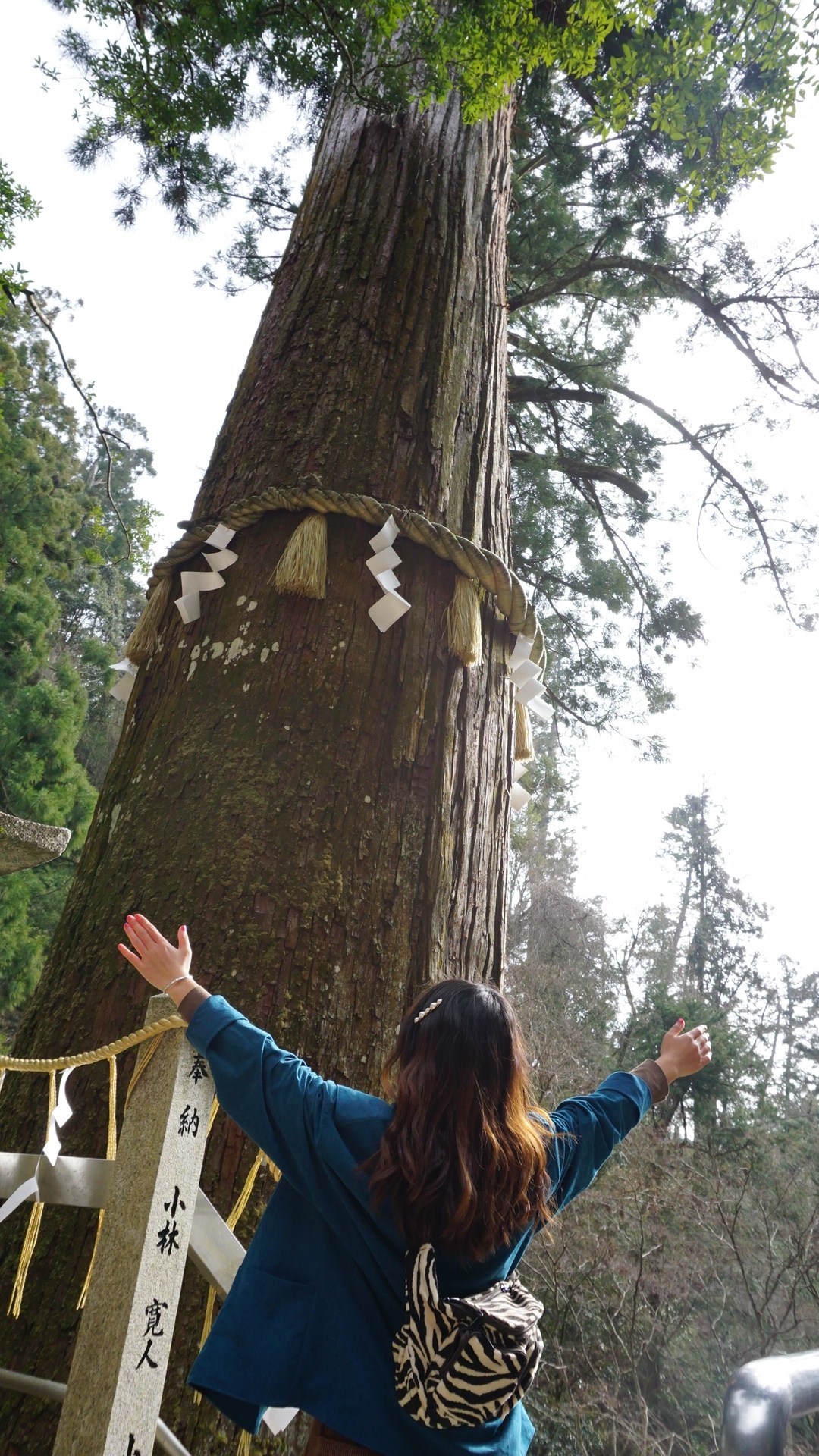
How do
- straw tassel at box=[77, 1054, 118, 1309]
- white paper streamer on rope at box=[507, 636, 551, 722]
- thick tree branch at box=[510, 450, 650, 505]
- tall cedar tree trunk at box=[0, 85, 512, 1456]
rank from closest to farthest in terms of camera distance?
1. straw tassel at box=[77, 1054, 118, 1309]
2. tall cedar tree trunk at box=[0, 85, 512, 1456]
3. white paper streamer on rope at box=[507, 636, 551, 722]
4. thick tree branch at box=[510, 450, 650, 505]

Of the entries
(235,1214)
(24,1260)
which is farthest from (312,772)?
(24,1260)

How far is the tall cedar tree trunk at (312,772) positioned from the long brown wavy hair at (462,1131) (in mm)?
198

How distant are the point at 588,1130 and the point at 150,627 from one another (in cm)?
114

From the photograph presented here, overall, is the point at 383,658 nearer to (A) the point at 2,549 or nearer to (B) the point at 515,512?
(B) the point at 515,512

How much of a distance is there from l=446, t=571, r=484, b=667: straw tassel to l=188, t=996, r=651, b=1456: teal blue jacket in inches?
29.4

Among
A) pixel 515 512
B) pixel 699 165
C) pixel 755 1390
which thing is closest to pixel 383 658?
pixel 755 1390

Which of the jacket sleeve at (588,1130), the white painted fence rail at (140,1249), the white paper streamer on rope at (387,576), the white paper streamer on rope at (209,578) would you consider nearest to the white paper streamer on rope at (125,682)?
the white paper streamer on rope at (209,578)

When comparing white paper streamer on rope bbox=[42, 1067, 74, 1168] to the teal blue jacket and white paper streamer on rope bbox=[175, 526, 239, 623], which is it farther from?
white paper streamer on rope bbox=[175, 526, 239, 623]

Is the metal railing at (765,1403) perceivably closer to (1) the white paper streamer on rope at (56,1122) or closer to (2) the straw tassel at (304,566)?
(1) the white paper streamer on rope at (56,1122)

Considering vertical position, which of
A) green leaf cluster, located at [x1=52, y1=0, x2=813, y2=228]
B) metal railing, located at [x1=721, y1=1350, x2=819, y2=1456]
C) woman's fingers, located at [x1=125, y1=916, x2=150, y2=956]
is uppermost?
green leaf cluster, located at [x1=52, y1=0, x2=813, y2=228]

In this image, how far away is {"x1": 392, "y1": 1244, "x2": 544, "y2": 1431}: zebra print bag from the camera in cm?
75

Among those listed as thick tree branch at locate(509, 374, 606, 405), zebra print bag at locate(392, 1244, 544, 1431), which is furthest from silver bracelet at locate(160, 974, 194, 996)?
thick tree branch at locate(509, 374, 606, 405)

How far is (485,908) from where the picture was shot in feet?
4.49

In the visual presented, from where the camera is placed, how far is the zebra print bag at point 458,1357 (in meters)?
0.75
